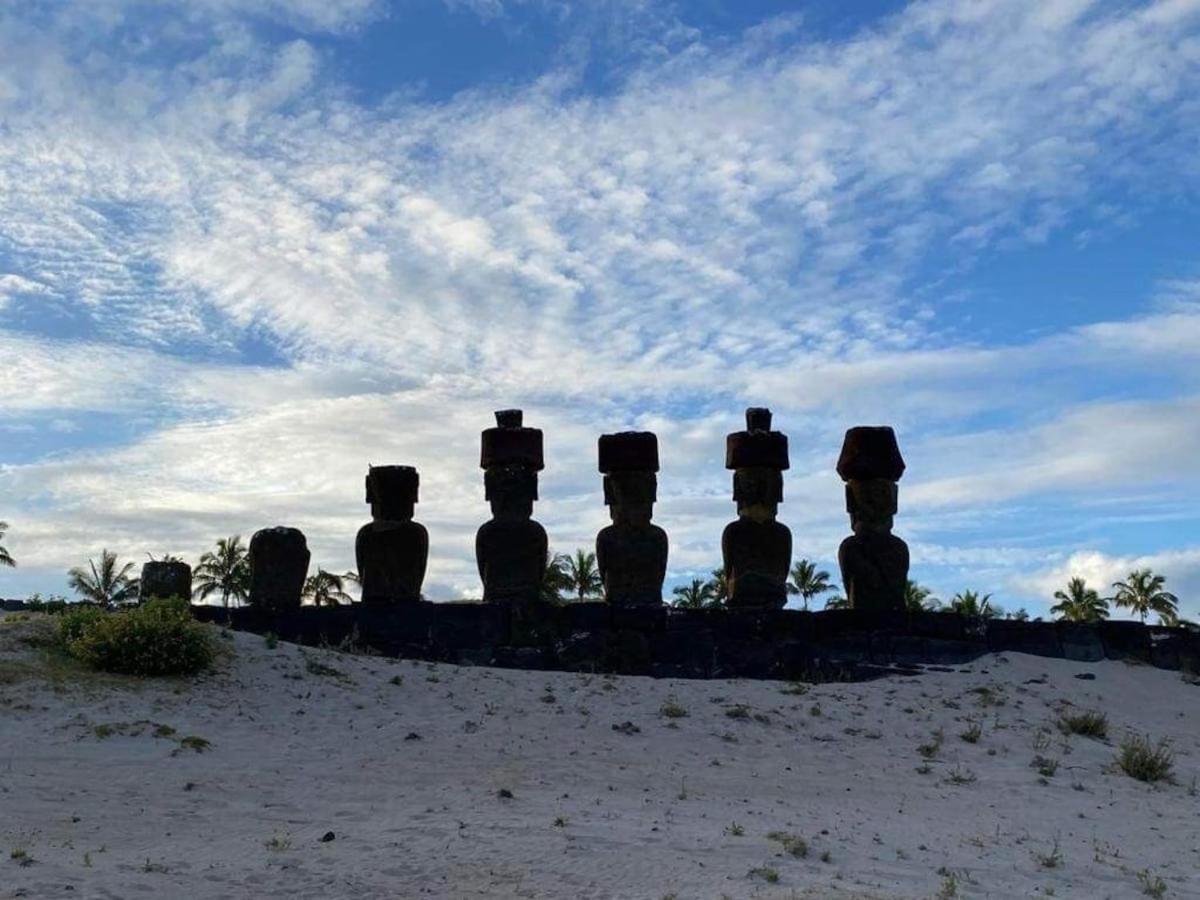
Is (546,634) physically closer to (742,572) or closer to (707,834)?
(742,572)

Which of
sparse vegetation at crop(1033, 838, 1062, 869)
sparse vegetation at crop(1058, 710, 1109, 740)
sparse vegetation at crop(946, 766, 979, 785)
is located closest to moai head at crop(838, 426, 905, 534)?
sparse vegetation at crop(1058, 710, 1109, 740)

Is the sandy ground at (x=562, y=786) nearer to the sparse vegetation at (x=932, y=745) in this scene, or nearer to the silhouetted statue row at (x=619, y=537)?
the sparse vegetation at (x=932, y=745)

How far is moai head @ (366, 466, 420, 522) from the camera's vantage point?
659 inches

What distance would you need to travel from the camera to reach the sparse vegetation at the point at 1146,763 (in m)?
12.7

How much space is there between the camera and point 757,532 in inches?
672

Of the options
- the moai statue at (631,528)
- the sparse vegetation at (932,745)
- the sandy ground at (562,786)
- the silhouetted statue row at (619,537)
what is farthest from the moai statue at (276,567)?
the sparse vegetation at (932,745)

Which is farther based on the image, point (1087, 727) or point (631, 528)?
point (631, 528)

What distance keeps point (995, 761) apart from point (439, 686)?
5.71 metres

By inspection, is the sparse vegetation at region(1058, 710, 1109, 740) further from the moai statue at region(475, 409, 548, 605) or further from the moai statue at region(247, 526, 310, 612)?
the moai statue at region(247, 526, 310, 612)

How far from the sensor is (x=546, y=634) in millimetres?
15961

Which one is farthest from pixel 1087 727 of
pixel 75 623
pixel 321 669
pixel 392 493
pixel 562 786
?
pixel 75 623

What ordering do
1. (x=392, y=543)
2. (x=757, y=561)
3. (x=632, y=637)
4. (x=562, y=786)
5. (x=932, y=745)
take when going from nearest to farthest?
(x=562, y=786) < (x=932, y=745) < (x=632, y=637) < (x=392, y=543) < (x=757, y=561)

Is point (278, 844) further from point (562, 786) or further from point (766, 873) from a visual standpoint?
point (766, 873)

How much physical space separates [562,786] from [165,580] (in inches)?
318
